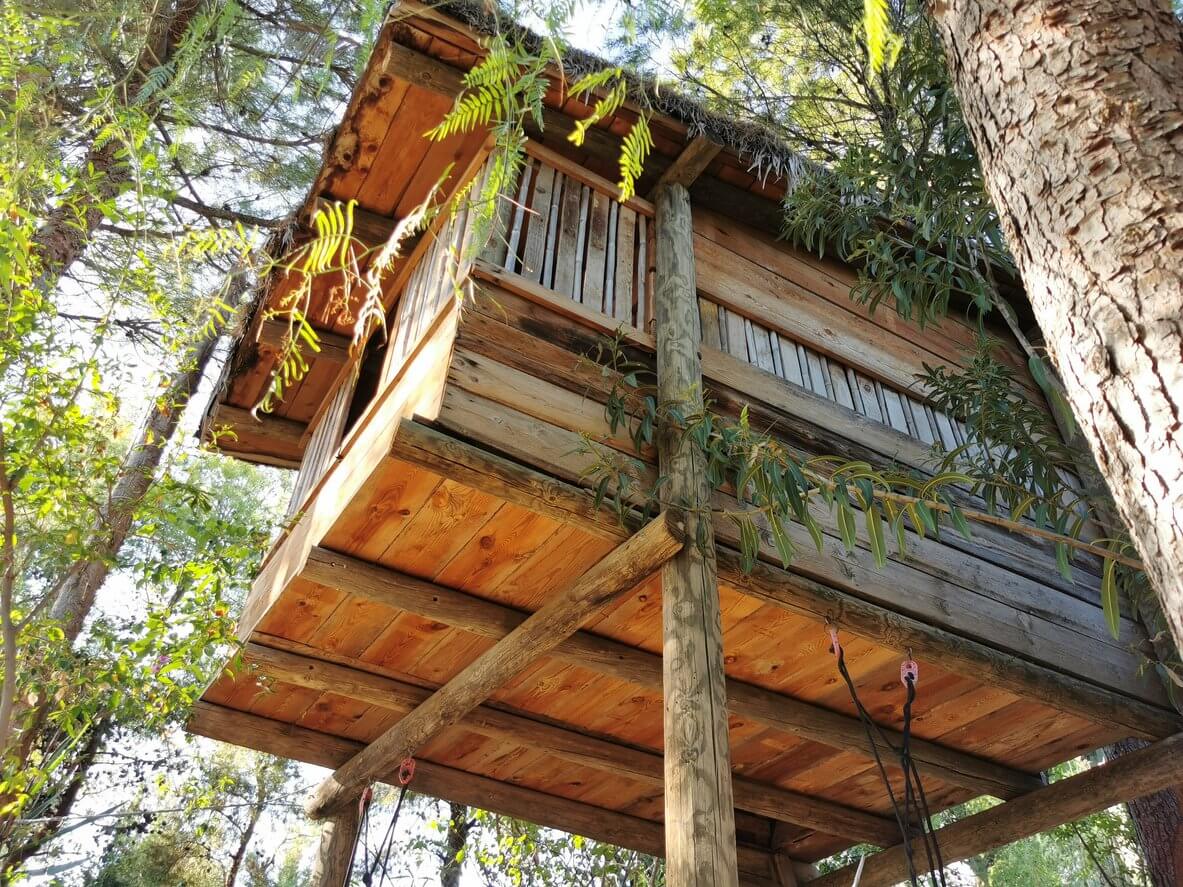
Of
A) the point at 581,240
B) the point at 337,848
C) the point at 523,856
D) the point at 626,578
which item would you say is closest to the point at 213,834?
the point at 523,856

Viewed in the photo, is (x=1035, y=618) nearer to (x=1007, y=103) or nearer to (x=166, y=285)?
(x=1007, y=103)

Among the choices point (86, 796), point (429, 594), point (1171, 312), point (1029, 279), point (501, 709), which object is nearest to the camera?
point (1171, 312)

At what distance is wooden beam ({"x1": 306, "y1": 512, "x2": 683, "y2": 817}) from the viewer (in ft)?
9.33

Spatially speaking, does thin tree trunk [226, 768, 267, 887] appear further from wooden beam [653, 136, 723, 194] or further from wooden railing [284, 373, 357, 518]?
wooden beam [653, 136, 723, 194]

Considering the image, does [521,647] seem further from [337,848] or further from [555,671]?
[337,848]

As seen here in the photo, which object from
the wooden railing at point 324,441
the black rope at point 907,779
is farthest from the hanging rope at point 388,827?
the black rope at point 907,779

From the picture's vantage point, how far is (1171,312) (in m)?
1.25

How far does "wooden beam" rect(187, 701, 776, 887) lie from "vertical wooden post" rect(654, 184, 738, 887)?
2097 mm

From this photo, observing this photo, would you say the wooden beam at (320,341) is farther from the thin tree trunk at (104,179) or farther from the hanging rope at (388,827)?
the hanging rope at (388,827)

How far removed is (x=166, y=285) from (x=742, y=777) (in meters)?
4.93

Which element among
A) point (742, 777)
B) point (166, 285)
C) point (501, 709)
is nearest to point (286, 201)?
point (166, 285)

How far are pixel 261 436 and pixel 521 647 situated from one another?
3408 millimetres

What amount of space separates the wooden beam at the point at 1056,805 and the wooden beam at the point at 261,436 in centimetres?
428

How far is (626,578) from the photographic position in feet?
9.52
